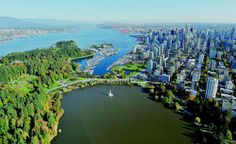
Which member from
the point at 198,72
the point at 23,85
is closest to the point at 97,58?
the point at 23,85

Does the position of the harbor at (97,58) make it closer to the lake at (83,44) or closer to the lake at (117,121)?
the lake at (83,44)

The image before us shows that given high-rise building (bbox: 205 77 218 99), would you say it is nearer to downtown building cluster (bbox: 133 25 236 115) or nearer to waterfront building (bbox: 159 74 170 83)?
downtown building cluster (bbox: 133 25 236 115)

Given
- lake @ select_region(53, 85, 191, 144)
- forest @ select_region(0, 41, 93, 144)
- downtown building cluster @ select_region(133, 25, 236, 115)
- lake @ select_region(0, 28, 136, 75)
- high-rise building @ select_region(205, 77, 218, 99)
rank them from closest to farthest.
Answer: forest @ select_region(0, 41, 93, 144), lake @ select_region(53, 85, 191, 144), high-rise building @ select_region(205, 77, 218, 99), downtown building cluster @ select_region(133, 25, 236, 115), lake @ select_region(0, 28, 136, 75)

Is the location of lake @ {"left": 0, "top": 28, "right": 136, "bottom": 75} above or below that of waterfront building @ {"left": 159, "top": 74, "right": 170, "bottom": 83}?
above

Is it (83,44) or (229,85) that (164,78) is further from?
(83,44)

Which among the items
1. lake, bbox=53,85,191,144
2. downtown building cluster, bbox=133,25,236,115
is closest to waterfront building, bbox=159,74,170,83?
downtown building cluster, bbox=133,25,236,115

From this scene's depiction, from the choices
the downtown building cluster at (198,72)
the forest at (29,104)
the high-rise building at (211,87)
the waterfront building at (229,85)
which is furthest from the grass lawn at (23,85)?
the waterfront building at (229,85)

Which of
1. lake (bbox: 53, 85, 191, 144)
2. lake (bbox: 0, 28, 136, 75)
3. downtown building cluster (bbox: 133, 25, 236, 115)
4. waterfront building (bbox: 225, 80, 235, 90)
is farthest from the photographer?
lake (bbox: 0, 28, 136, 75)

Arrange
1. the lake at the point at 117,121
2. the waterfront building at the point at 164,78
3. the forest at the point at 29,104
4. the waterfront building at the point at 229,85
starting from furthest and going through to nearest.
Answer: the waterfront building at the point at 164,78, the waterfront building at the point at 229,85, the lake at the point at 117,121, the forest at the point at 29,104
